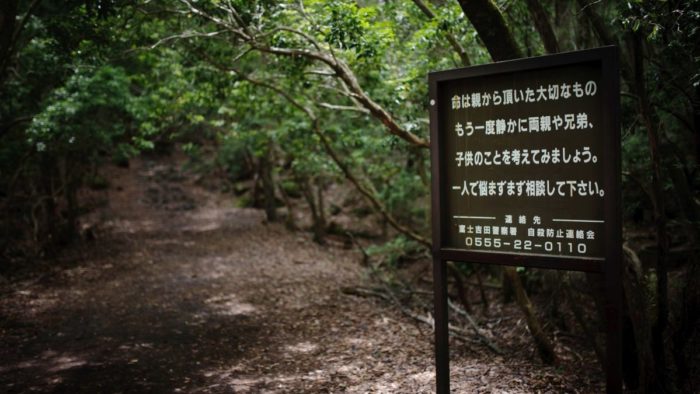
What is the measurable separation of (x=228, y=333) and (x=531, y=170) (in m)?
6.51

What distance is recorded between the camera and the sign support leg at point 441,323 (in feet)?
13.9

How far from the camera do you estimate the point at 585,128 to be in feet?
11.6

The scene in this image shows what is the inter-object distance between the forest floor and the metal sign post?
2.62 m

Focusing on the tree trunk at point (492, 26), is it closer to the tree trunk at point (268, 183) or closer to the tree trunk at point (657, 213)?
the tree trunk at point (657, 213)

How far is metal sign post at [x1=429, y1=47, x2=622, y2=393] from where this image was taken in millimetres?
3441

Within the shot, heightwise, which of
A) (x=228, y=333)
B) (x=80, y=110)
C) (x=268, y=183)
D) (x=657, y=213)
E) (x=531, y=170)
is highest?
(x=80, y=110)

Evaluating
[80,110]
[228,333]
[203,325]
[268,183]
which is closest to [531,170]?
[228,333]

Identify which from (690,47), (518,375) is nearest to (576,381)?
(518,375)

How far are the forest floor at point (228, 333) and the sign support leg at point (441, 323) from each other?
161 cm

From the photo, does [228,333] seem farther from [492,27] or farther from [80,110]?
[492,27]

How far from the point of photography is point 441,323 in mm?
4277

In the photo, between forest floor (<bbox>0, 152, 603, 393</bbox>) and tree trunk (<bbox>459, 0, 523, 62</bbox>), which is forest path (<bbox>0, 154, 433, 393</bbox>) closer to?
forest floor (<bbox>0, 152, 603, 393</bbox>)

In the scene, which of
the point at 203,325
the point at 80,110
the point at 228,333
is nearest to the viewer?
the point at 228,333

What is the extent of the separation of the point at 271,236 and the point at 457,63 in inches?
453
